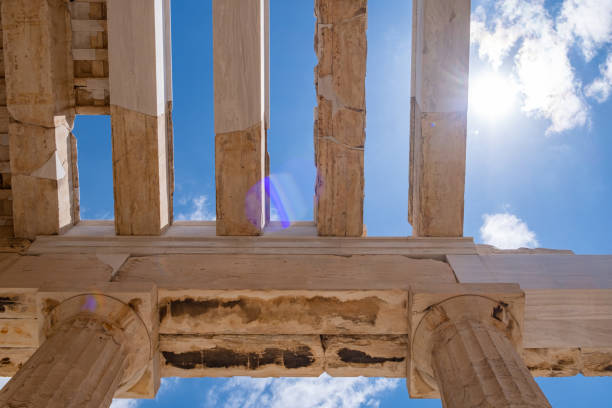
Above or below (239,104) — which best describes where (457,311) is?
below

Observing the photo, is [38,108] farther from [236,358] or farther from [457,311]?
[457,311]

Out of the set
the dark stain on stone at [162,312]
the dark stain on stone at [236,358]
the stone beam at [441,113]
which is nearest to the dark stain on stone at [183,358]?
the dark stain on stone at [236,358]

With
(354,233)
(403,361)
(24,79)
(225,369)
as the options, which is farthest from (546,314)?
(24,79)

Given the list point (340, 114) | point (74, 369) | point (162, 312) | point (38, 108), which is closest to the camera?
point (74, 369)

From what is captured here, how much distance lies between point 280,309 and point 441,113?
3.16 m

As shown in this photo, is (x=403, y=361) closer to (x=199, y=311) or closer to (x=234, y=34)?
(x=199, y=311)

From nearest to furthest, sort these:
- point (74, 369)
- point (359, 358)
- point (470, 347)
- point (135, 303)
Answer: point (74, 369)
point (470, 347)
point (135, 303)
point (359, 358)

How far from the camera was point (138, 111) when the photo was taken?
17.7 feet

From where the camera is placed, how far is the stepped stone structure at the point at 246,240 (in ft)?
15.5

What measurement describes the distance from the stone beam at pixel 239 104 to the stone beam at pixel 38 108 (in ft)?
6.99

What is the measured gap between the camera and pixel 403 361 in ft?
16.3

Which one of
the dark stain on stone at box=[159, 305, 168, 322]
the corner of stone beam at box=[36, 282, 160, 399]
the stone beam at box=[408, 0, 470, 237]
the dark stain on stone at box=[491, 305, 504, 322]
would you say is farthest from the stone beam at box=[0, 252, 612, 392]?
the stone beam at box=[408, 0, 470, 237]

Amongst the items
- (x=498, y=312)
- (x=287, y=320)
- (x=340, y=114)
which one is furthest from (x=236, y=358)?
(x=340, y=114)

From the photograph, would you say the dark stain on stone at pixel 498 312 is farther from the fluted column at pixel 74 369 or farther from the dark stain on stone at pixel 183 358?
the fluted column at pixel 74 369
